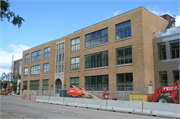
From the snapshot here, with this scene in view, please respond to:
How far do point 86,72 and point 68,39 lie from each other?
9.32m

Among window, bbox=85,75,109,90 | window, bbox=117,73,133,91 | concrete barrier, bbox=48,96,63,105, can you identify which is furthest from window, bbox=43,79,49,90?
window, bbox=117,73,133,91

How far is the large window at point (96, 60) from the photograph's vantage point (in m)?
28.5

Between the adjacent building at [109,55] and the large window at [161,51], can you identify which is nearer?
the adjacent building at [109,55]

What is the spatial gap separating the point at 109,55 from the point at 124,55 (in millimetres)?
2678

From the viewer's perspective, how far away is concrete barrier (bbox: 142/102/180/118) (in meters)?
11.2

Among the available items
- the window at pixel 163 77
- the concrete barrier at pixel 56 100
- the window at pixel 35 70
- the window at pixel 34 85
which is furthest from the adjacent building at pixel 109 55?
the concrete barrier at pixel 56 100

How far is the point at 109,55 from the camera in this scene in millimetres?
27562

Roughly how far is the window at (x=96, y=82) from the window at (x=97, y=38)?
5.83 meters

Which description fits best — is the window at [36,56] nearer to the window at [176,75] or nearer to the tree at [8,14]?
the window at [176,75]

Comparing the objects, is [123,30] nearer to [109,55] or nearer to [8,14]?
[109,55]

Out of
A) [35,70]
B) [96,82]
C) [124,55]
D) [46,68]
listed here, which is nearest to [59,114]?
[124,55]

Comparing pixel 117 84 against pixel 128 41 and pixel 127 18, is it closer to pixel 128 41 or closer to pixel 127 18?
pixel 128 41

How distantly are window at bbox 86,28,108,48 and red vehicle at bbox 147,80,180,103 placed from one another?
546 inches

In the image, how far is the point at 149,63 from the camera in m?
24.1
